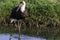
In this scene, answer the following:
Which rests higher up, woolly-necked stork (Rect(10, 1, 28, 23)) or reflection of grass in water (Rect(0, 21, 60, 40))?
woolly-necked stork (Rect(10, 1, 28, 23))

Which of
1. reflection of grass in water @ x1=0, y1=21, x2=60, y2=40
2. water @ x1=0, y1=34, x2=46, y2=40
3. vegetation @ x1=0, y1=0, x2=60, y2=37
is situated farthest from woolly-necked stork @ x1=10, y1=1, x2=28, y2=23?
water @ x1=0, y1=34, x2=46, y2=40

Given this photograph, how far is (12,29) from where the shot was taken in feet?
53.8

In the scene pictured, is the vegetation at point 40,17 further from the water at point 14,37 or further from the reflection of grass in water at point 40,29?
the water at point 14,37

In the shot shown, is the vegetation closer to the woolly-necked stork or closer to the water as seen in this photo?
the woolly-necked stork

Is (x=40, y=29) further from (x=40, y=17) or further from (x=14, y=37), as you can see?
(x=14, y=37)

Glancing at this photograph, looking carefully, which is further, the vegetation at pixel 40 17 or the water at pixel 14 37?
the vegetation at pixel 40 17

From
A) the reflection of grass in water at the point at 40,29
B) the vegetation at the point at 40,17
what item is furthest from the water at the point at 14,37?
the vegetation at the point at 40,17

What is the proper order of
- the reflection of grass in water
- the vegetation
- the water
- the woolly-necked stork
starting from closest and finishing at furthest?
the water < the reflection of grass in water < the woolly-necked stork < the vegetation

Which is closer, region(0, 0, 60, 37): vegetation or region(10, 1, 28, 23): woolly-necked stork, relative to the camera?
region(10, 1, 28, 23): woolly-necked stork

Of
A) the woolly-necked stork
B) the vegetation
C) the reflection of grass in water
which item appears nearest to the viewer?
the reflection of grass in water

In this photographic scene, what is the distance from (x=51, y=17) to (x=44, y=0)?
193cm

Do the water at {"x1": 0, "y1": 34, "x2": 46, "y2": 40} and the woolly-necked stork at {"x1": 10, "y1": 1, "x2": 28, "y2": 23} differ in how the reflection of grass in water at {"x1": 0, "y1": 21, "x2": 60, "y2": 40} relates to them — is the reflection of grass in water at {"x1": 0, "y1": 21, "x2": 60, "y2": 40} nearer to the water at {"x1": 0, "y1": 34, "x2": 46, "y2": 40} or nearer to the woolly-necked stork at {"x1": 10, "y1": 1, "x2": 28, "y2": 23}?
the woolly-necked stork at {"x1": 10, "y1": 1, "x2": 28, "y2": 23}

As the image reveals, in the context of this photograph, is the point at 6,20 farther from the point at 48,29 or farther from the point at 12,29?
the point at 48,29

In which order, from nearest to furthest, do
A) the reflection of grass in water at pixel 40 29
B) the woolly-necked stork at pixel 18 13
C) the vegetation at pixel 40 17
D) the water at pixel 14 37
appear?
the water at pixel 14 37
the reflection of grass in water at pixel 40 29
the woolly-necked stork at pixel 18 13
the vegetation at pixel 40 17
